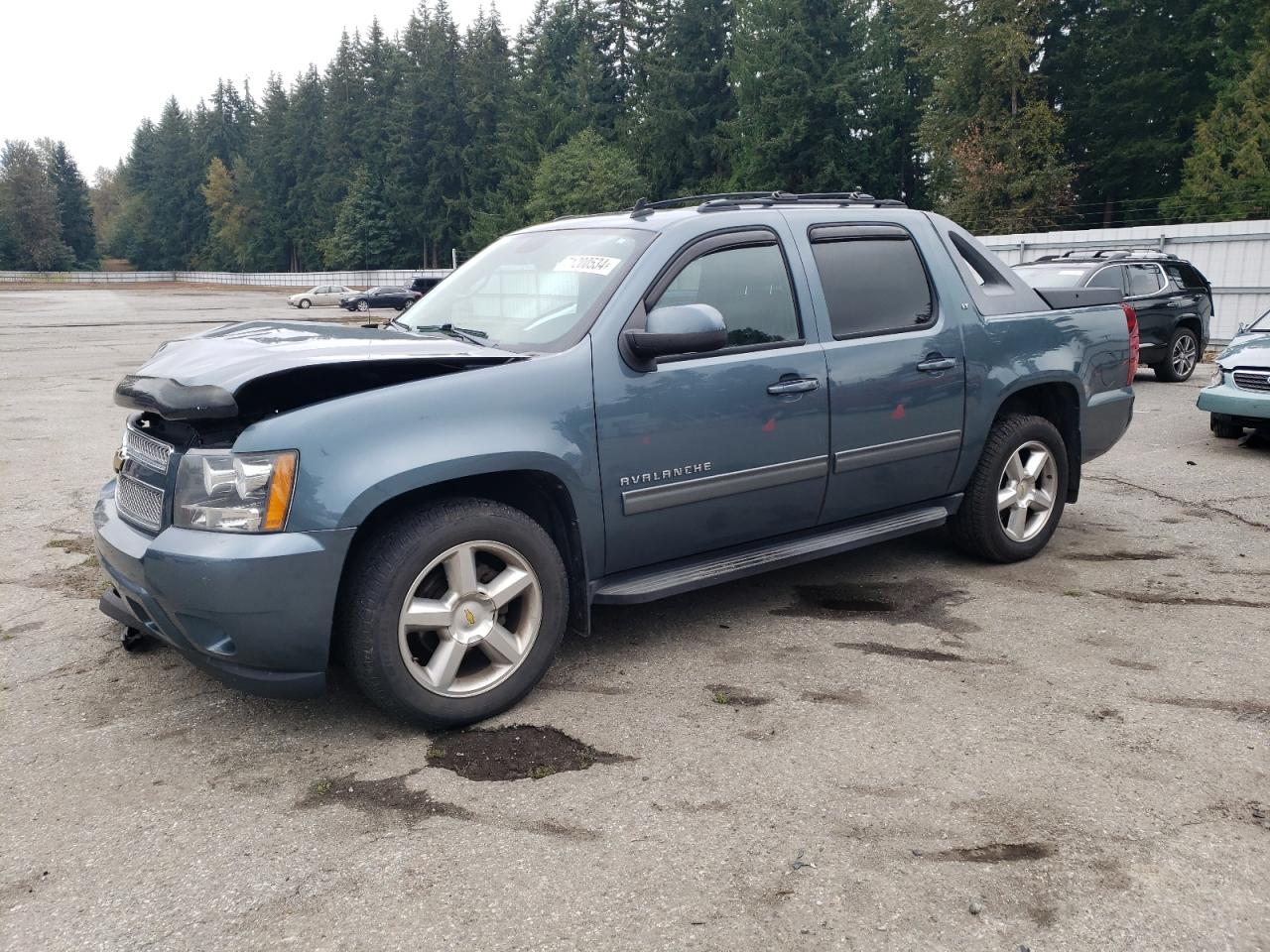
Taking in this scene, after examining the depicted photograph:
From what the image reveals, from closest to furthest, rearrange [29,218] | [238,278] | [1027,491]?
1. [1027,491]
2. [238,278]
3. [29,218]

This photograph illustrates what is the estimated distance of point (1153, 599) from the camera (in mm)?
4973

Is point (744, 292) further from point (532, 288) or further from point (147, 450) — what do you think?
point (147, 450)

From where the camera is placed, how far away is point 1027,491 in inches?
218

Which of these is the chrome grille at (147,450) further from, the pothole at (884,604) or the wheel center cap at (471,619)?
the pothole at (884,604)

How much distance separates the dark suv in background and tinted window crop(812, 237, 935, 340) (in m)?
9.40

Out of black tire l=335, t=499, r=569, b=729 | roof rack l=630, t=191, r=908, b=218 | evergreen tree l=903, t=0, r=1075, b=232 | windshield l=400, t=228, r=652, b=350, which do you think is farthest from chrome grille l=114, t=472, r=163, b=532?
evergreen tree l=903, t=0, r=1075, b=232

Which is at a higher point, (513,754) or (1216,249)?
(1216,249)

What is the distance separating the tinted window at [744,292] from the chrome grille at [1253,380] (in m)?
6.44

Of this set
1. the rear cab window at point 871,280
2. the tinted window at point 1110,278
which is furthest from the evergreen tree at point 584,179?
the rear cab window at point 871,280

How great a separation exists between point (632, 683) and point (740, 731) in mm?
599

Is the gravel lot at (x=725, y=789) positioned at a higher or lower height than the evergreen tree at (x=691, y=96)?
lower

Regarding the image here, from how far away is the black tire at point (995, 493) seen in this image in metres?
5.26

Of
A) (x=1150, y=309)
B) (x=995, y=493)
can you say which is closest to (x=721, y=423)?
(x=995, y=493)

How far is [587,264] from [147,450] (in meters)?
1.83
